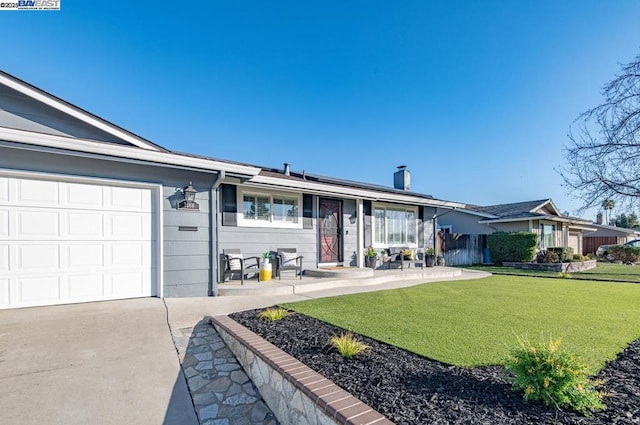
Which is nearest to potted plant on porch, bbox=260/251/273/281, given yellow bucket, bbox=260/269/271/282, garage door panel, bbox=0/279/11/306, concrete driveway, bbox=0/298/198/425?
yellow bucket, bbox=260/269/271/282

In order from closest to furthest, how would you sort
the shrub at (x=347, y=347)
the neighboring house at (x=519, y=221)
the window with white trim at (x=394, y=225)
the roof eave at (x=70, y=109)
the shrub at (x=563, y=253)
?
the shrub at (x=347, y=347), the roof eave at (x=70, y=109), the window with white trim at (x=394, y=225), the shrub at (x=563, y=253), the neighboring house at (x=519, y=221)

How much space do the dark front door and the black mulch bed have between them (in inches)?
245

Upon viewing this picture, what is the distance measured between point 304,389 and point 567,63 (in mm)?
11828

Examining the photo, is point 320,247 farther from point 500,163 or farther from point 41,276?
point 500,163

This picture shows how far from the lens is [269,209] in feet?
27.7

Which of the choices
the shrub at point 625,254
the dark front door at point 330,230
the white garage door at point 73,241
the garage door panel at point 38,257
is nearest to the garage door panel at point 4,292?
the white garage door at point 73,241

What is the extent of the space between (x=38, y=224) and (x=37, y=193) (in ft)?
1.67

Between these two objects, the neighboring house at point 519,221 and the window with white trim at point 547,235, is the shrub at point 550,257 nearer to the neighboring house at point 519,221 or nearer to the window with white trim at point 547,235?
the neighboring house at point 519,221

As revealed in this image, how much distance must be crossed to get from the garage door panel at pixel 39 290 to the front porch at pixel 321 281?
2.65m

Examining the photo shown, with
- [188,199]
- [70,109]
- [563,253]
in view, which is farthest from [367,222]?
[563,253]

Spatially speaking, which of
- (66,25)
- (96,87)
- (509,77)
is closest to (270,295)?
(66,25)

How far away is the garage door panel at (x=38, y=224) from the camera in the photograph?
5012mm

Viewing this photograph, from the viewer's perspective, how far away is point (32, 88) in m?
5.70

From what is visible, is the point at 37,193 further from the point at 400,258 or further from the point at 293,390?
the point at 400,258
